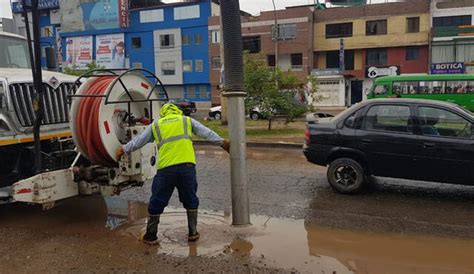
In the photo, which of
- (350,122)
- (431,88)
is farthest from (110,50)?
(350,122)

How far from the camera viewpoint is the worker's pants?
546 centimetres

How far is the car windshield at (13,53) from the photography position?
7973 millimetres

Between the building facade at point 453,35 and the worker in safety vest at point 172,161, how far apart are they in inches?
1845

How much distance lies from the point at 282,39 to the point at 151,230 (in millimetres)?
49495

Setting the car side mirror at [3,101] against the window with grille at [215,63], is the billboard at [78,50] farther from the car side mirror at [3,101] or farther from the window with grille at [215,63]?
the car side mirror at [3,101]

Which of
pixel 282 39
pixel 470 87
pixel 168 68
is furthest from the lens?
pixel 168 68

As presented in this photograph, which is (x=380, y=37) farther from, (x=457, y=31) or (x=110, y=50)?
(x=110, y=50)

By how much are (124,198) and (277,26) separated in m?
47.5

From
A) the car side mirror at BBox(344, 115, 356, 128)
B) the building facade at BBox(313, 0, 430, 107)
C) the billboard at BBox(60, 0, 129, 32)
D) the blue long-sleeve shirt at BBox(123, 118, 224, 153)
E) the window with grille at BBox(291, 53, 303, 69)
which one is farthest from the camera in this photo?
the billboard at BBox(60, 0, 129, 32)

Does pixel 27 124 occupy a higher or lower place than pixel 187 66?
lower

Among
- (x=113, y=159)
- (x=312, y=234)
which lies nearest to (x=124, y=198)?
(x=113, y=159)

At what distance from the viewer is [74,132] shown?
20.1 feet

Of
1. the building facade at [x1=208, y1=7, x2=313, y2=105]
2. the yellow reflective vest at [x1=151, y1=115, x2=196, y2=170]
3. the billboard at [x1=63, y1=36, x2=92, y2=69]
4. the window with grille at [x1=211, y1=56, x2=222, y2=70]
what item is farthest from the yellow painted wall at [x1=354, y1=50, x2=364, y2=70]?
the yellow reflective vest at [x1=151, y1=115, x2=196, y2=170]

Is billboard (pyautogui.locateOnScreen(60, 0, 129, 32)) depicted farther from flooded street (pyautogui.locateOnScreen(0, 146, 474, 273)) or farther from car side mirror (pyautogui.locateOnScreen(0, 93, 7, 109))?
car side mirror (pyautogui.locateOnScreen(0, 93, 7, 109))
